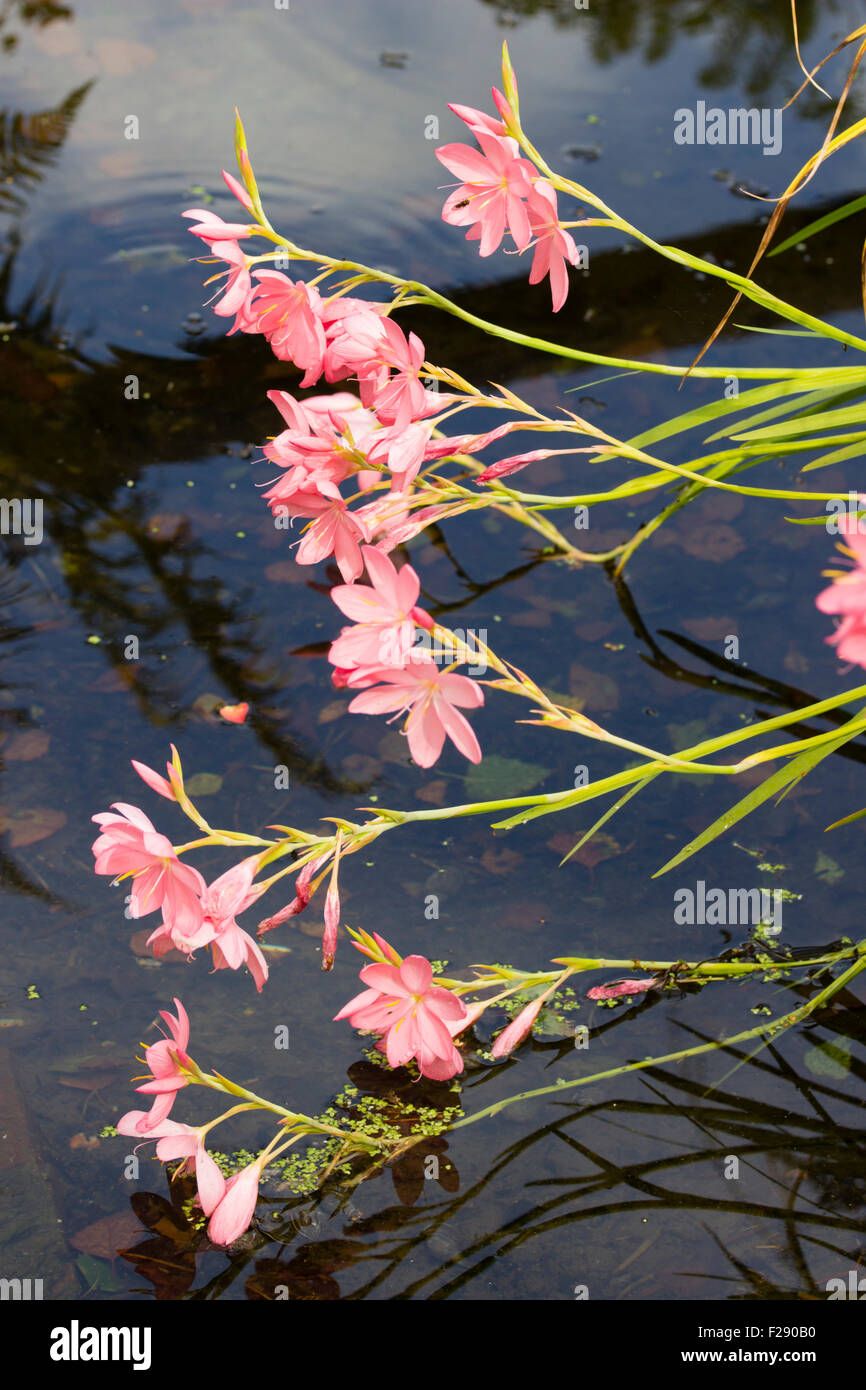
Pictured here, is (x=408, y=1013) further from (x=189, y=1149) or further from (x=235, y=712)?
(x=235, y=712)

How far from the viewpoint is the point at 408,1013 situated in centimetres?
123

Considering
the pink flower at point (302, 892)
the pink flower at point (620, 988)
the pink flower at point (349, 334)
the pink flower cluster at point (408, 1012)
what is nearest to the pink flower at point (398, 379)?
the pink flower at point (349, 334)

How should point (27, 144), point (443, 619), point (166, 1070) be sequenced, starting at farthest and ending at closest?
1. point (27, 144)
2. point (443, 619)
3. point (166, 1070)

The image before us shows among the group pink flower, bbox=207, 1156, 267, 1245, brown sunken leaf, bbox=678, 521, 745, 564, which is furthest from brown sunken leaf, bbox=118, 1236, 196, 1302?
A: brown sunken leaf, bbox=678, 521, 745, 564

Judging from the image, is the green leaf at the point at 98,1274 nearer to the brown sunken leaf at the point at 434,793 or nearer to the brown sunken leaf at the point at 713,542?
the brown sunken leaf at the point at 434,793

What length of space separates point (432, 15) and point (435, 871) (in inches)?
94.4

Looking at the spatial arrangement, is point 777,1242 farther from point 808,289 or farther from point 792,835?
point 808,289

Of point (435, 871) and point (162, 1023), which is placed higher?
point (435, 871)

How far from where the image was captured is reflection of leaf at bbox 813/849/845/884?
163cm

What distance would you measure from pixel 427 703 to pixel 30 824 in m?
0.91

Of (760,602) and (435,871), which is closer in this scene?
(435,871)

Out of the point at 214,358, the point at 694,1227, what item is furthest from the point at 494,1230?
the point at 214,358

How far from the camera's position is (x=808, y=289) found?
2453 millimetres

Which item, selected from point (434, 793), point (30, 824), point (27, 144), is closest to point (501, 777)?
point (434, 793)
